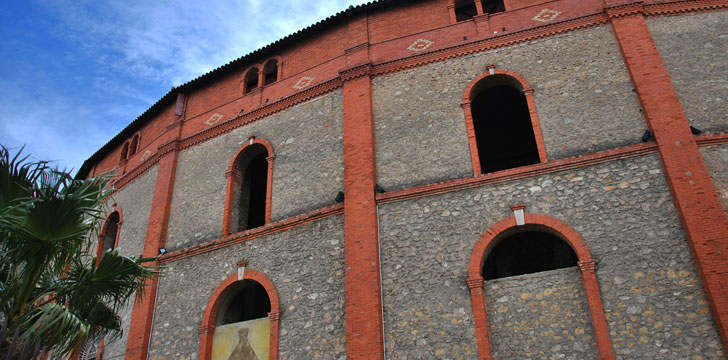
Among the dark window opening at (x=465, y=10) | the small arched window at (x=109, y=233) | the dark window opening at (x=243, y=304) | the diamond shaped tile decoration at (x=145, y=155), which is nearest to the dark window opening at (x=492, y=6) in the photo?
the dark window opening at (x=465, y=10)

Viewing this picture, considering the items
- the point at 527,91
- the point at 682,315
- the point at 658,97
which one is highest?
the point at 527,91

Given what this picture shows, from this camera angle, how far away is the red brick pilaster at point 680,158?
8492 millimetres

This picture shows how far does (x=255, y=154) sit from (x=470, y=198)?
6.94m

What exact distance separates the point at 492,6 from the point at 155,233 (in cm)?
1155

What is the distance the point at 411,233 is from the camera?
10680mm

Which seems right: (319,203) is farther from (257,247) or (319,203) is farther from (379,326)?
(379,326)

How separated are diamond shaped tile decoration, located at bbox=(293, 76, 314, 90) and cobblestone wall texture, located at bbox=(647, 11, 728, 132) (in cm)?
847

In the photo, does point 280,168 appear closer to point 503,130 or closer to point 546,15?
point 503,130

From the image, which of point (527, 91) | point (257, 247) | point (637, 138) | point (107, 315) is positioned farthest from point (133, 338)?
point (637, 138)

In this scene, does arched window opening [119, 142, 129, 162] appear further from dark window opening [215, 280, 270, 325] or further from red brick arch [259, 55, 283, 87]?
dark window opening [215, 280, 270, 325]

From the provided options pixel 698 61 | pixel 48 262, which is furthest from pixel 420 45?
pixel 48 262

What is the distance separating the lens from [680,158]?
962cm

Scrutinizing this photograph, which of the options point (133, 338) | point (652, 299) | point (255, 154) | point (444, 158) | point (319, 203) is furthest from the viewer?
point (255, 154)

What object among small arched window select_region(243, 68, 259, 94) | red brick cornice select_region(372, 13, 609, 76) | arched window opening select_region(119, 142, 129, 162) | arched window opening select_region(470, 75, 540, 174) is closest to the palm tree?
red brick cornice select_region(372, 13, 609, 76)
